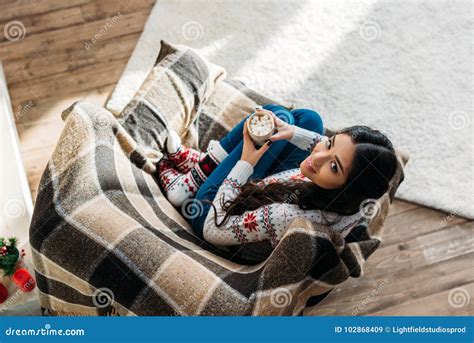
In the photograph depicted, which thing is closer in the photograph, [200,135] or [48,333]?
[48,333]

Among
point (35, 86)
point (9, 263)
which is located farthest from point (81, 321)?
point (35, 86)

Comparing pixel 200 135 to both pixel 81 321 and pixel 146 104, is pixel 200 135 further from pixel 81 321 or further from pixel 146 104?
pixel 81 321

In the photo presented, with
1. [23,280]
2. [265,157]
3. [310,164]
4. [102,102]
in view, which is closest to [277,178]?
[265,157]

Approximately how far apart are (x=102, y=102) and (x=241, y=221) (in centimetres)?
100

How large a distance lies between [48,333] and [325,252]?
72 cm

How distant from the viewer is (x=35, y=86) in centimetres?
218

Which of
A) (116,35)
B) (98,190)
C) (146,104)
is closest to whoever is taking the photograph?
(98,190)

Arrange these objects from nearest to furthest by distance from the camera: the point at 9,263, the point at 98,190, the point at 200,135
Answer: the point at 98,190
the point at 9,263
the point at 200,135

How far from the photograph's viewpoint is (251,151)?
1521 millimetres

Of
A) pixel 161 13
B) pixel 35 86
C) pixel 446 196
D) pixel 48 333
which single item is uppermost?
pixel 446 196

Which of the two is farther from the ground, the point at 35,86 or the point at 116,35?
the point at 116,35

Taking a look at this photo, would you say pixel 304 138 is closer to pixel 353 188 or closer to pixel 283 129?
pixel 283 129

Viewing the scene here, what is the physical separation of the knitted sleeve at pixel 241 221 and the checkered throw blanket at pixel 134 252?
6cm

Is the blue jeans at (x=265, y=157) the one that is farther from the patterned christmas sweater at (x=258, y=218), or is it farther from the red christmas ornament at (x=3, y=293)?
the red christmas ornament at (x=3, y=293)
